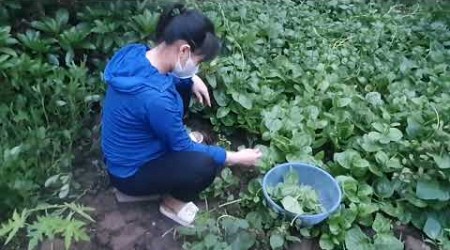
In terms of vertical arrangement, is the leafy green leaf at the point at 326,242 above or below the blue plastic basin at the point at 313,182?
below

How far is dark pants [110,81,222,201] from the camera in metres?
2.26

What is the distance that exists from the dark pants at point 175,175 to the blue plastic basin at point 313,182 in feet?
0.81

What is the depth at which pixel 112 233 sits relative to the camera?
236 cm

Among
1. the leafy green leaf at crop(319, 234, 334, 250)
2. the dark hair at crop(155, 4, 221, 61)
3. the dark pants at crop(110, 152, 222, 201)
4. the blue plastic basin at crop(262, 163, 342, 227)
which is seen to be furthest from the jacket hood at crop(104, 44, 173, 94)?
the leafy green leaf at crop(319, 234, 334, 250)

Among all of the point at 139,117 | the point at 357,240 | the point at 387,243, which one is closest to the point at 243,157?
the point at 139,117

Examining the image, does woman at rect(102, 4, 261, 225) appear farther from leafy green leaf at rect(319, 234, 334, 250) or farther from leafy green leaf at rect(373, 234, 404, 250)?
leafy green leaf at rect(373, 234, 404, 250)

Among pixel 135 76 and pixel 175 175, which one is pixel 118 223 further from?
pixel 135 76

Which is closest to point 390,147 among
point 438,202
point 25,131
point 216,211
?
point 438,202

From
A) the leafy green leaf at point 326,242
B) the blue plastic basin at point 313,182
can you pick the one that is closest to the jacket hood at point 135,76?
the blue plastic basin at point 313,182

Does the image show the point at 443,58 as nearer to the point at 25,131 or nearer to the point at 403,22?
the point at 403,22

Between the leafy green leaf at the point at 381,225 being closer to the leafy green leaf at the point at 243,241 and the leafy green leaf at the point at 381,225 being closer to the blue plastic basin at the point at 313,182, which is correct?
the blue plastic basin at the point at 313,182

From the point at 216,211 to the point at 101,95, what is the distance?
2.95 feet

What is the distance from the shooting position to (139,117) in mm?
2111

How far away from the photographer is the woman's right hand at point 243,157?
7.48 ft
